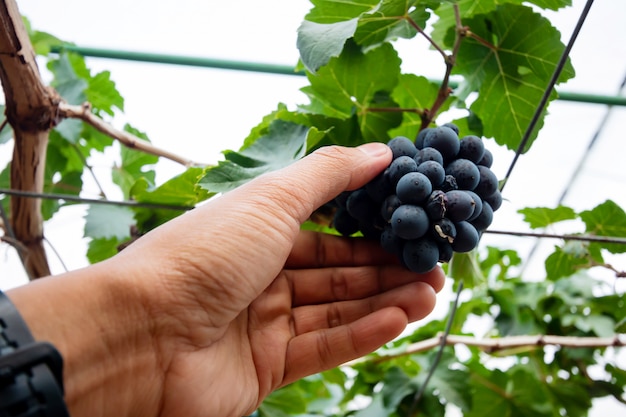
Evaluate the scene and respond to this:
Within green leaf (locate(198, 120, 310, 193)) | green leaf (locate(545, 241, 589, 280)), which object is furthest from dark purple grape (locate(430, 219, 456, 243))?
green leaf (locate(545, 241, 589, 280))

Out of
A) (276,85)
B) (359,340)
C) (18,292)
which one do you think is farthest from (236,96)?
(18,292)

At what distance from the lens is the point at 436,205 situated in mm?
724

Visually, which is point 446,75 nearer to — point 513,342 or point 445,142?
point 445,142

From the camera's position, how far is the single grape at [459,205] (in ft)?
2.36

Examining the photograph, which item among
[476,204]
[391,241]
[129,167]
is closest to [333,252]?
[391,241]

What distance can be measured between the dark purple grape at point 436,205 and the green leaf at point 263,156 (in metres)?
0.23

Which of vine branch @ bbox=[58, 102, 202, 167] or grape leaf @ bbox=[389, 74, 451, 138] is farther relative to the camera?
vine branch @ bbox=[58, 102, 202, 167]

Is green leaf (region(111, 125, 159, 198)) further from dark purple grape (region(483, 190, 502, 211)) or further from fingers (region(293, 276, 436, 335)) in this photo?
dark purple grape (region(483, 190, 502, 211))

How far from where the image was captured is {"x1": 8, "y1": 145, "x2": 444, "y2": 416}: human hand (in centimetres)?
71

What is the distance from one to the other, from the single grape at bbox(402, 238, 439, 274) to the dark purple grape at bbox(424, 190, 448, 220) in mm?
39

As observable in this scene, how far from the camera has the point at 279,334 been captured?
934 millimetres

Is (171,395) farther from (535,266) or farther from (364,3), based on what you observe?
(535,266)

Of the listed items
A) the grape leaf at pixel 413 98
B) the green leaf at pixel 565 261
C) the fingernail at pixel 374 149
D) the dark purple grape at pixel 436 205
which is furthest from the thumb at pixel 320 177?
the green leaf at pixel 565 261

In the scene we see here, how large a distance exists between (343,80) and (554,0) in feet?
1.29
